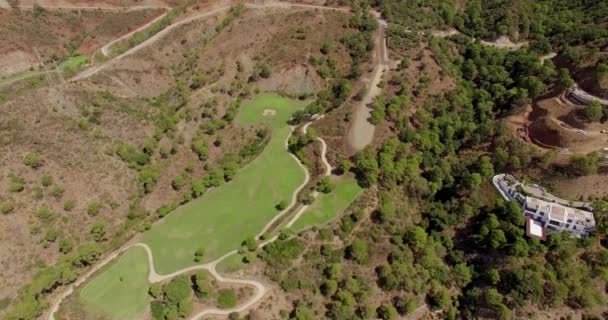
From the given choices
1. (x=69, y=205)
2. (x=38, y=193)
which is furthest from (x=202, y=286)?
(x=38, y=193)

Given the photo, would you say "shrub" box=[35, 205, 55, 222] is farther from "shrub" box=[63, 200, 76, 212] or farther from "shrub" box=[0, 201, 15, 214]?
"shrub" box=[0, 201, 15, 214]

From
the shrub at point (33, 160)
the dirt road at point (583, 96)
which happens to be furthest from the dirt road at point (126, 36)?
the dirt road at point (583, 96)

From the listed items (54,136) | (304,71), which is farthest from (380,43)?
(54,136)

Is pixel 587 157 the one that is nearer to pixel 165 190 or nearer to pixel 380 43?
pixel 380 43

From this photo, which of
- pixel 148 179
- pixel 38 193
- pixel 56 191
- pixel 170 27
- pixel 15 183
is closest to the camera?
pixel 15 183

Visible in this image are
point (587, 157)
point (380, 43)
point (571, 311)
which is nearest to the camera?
point (571, 311)

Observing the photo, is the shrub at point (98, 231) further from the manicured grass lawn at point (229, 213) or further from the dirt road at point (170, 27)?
the dirt road at point (170, 27)

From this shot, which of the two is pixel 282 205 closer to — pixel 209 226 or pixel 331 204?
pixel 331 204
